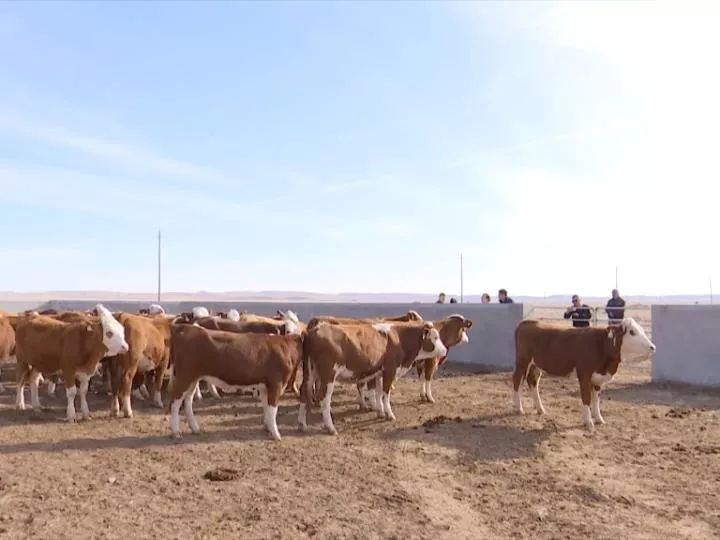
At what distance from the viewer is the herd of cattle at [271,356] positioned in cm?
923

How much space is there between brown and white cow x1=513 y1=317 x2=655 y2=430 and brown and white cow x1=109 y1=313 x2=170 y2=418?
20.0 feet

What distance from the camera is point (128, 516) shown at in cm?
621

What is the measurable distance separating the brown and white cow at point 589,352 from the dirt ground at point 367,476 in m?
0.58

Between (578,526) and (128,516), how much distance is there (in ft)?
13.2

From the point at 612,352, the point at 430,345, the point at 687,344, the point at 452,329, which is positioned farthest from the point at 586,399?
the point at 687,344

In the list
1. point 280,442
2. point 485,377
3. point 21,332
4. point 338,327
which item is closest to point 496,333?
point 485,377

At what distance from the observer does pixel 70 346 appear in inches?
406

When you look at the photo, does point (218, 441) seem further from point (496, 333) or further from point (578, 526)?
point (496, 333)

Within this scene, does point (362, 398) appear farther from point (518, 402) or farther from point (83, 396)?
point (83, 396)

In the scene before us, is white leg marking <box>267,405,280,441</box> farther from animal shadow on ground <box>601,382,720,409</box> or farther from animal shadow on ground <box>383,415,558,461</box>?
animal shadow on ground <box>601,382,720,409</box>

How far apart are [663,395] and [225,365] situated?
29.3 feet

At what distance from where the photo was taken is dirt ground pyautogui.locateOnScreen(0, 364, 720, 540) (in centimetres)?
616

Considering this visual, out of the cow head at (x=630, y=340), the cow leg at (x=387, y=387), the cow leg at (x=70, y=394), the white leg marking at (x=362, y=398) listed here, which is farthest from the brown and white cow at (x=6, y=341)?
the cow head at (x=630, y=340)

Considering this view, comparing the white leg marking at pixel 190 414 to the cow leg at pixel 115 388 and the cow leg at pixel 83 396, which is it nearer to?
the cow leg at pixel 115 388
